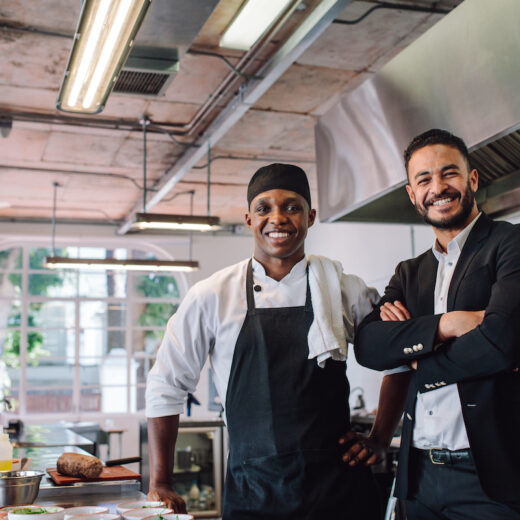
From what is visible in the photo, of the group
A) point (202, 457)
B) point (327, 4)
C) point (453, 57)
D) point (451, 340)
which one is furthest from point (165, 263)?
point (451, 340)

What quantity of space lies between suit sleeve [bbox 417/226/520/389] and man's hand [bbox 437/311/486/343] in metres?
0.02

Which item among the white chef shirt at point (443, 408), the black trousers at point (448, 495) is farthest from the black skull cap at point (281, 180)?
the black trousers at point (448, 495)

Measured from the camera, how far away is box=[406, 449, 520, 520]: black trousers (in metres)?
1.64

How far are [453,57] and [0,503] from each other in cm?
194

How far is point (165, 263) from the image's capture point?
6.95 meters

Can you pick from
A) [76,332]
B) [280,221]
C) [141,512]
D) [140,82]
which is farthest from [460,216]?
[76,332]

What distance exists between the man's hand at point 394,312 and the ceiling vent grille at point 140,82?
2.02 metres

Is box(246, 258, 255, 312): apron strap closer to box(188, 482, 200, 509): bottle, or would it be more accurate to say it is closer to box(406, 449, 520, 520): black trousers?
box(406, 449, 520, 520): black trousers

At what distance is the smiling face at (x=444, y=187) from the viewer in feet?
6.02

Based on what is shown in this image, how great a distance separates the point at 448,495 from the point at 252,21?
2440 millimetres

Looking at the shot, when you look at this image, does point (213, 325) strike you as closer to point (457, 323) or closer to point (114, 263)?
point (457, 323)

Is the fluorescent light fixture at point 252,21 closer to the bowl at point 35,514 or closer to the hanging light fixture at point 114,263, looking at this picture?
the bowl at point 35,514

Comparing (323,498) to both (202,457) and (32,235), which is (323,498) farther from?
(32,235)

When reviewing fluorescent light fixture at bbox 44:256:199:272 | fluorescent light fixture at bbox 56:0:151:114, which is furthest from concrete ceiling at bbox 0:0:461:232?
fluorescent light fixture at bbox 56:0:151:114
